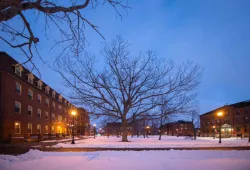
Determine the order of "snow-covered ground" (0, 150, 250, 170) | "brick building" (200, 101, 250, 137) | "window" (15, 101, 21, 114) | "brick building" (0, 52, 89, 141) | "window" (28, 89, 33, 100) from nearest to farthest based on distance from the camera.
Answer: "snow-covered ground" (0, 150, 250, 170)
"brick building" (0, 52, 89, 141)
"window" (15, 101, 21, 114)
"window" (28, 89, 33, 100)
"brick building" (200, 101, 250, 137)

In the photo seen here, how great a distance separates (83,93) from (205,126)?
84.1m

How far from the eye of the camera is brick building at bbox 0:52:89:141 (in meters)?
30.6

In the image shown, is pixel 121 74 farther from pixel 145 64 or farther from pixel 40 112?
pixel 40 112

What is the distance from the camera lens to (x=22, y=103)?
35.8 meters

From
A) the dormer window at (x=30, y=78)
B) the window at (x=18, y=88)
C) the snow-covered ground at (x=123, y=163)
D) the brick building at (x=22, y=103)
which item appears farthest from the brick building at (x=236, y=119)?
the snow-covered ground at (x=123, y=163)

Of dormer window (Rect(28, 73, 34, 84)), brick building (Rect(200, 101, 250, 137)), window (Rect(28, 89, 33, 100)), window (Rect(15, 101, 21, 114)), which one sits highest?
→ dormer window (Rect(28, 73, 34, 84))

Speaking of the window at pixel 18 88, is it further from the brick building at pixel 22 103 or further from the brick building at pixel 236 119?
the brick building at pixel 236 119

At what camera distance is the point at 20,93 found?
35.3m

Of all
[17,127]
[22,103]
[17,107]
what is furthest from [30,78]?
[17,127]

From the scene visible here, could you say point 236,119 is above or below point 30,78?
below

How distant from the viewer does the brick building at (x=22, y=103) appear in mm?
30597

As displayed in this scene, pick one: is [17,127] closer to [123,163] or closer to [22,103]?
[22,103]

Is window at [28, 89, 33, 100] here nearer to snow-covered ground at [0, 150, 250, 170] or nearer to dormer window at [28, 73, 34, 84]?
dormer window at [28, 73, 34, 84]

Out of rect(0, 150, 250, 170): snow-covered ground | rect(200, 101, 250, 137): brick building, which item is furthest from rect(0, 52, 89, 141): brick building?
rect(200, 101, 250, 137): brick building
